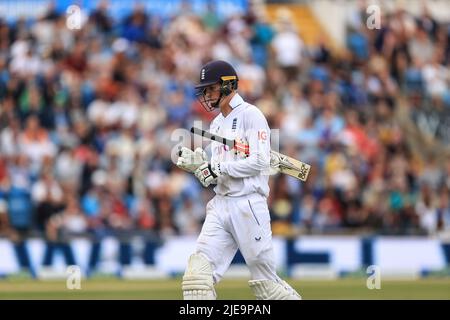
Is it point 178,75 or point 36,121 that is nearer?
point 36,121

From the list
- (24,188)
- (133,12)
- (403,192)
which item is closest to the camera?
(24,188)

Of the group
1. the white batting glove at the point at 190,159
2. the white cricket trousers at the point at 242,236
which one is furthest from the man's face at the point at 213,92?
the white cricket trousers at the point at 242,236

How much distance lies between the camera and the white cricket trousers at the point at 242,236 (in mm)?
11875

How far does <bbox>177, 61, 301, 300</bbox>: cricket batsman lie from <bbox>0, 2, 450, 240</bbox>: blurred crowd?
34.9ft

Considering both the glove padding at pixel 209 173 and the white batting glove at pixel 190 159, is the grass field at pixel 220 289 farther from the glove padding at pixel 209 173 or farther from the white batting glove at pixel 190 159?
the glove padding at pixel 209 173

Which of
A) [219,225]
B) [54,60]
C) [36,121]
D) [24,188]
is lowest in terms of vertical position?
[219,225]

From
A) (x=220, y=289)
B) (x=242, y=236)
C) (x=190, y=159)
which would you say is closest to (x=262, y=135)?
(x=190, y=159)

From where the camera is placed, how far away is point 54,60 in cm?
2509

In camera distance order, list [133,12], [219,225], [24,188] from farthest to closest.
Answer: [133,12]
[24,188]
[219,225]

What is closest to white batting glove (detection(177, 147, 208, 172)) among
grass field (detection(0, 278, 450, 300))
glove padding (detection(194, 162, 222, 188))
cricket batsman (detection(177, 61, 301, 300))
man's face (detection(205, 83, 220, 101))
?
cricket batsman (detection(177, 61, 301, 300))

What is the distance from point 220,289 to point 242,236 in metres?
7.35

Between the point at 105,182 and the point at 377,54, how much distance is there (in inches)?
312

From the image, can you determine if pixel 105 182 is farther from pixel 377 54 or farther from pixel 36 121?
pixel 377 54

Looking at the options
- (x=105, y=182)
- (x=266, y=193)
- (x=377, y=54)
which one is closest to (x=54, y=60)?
(x=105, y=182)
